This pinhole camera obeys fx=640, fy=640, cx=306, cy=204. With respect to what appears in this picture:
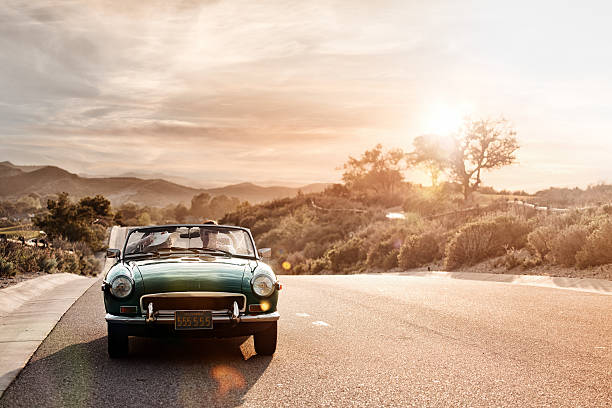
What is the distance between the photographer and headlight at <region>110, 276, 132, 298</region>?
6.78 m

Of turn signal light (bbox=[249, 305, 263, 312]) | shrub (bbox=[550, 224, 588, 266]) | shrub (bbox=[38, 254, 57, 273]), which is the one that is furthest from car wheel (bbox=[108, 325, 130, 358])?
shrub (bbox=[550, 224, 588, 266])

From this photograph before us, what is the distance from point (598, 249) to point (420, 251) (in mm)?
9915

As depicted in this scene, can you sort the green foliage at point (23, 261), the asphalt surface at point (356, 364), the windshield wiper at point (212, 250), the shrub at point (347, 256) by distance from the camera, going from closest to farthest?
the asphalt surface at point (356, 364), the windshield wiper at point (212, 250), the green foliage at point (23, 261), the shrub at point (347, 256)

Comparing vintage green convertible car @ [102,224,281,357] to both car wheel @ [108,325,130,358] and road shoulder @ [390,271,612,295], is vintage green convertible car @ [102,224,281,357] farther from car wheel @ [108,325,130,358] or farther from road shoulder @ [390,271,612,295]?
road shoulder @ [390,271,612,295]

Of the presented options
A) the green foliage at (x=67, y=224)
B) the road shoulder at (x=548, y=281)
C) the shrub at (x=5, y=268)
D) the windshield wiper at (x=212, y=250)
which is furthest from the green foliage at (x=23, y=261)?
the green foliage at (x=67, y=224)

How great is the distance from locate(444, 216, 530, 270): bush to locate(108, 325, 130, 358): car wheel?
56.0ft

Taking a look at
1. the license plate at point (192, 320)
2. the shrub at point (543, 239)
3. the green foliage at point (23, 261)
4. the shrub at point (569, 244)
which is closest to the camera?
the license plate at point (192, 320)

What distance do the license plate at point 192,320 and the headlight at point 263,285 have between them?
25.0 inches

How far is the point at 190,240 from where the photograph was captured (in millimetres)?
8477

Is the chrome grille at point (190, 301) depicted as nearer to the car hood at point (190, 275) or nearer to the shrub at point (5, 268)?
the car hood at point (190, 275)

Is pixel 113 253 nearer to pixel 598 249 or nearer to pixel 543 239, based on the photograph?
pixel 598 249

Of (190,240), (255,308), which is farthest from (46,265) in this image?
(255,308)

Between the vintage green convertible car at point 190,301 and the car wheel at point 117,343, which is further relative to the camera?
the car wheel at point 117,343

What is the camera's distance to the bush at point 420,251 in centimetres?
2596
